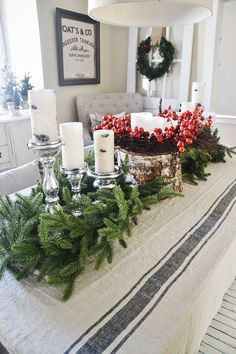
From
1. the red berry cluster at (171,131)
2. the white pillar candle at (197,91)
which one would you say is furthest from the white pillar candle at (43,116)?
the white pillar candle at (197,91)

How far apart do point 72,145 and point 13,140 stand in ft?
6.71

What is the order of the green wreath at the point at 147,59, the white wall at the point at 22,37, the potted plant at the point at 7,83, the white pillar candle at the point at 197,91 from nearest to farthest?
1. the white pillar candle at the point at 197,91
2. the white wall at the point at 22,37
3. the potted plant at the point at 7,83
4. the green wreath at the point at 147,59

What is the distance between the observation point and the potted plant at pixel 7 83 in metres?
2.89

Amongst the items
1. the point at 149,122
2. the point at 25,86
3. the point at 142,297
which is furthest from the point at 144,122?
the point at 25,86

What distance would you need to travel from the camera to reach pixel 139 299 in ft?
2.14

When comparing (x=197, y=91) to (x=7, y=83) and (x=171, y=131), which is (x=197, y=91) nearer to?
(x=171, y=131)

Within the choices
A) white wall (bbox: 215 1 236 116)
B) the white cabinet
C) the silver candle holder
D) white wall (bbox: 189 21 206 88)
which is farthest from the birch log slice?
white wall (bbox: 215 1 236 116)

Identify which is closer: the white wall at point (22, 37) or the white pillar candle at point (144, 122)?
the white pillar candle at point (144, 122)

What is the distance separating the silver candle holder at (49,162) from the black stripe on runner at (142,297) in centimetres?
36

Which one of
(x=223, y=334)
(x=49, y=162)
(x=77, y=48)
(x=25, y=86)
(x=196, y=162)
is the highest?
(x=77, y=48)

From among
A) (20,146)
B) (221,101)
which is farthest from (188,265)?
(221,101)

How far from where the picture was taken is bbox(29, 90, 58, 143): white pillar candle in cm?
76

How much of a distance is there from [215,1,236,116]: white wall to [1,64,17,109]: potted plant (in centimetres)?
291

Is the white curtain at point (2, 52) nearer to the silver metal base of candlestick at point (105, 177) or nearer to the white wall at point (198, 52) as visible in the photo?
the white wall at point (198, 52)
